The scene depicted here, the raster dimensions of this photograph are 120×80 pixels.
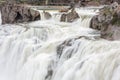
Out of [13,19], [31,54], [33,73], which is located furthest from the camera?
[13,19]

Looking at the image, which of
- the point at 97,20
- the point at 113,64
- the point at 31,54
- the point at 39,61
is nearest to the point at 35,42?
the point at 31,54

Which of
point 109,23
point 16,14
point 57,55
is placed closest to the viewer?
point 57,55

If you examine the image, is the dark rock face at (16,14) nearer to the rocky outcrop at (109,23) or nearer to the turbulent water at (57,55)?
the turbulent water at (57,55)

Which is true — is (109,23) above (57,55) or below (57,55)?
above

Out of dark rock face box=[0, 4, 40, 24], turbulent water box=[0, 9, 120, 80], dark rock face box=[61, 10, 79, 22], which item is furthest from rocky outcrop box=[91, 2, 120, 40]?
dark rock face box=[0, 4, 40, 24]

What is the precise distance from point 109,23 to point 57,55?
9.15 feet

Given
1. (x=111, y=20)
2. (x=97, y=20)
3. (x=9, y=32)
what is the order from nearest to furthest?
(x=111, y=20) → (x=97, y=20) → (x=9, y=32)

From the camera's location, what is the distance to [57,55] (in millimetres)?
10188

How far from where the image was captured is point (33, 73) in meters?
10.3

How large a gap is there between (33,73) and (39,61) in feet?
1.44

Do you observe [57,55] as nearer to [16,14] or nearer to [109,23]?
[109,23]

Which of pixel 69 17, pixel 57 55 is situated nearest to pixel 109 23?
pixel 57 55

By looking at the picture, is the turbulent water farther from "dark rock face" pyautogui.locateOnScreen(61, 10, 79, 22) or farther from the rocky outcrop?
"dark rock face" pyautogui.locateOnScreen(61, 10, 79, 22)

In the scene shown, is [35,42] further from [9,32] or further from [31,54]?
[9,32]
